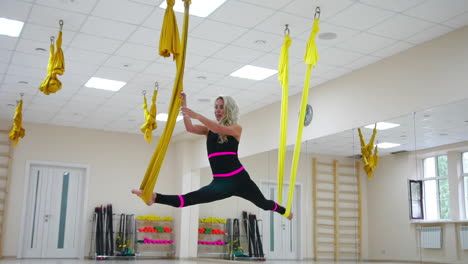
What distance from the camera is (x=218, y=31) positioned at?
24.7ft

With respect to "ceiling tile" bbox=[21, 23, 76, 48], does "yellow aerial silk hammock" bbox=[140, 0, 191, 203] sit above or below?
below

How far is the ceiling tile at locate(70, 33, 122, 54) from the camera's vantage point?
26.2ft

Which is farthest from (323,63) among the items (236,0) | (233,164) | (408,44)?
(233,164)

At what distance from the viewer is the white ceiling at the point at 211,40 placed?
678cm

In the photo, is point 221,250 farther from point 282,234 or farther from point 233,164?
point 233,164

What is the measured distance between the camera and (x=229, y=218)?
43.0 ft

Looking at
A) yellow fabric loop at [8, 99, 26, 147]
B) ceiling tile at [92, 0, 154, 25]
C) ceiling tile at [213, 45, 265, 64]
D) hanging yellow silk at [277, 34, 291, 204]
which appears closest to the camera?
hanging yellow silk at [277, 34, 291, 204]

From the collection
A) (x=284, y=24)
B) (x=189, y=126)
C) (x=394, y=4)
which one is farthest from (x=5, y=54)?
(x=394, y=4)

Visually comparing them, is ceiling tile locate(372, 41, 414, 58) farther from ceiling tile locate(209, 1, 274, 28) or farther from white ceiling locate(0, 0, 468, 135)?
ceiling tile locate(209, 1, 274, 28)

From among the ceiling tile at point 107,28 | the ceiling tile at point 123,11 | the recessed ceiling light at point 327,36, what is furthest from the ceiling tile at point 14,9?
the recessed ceiling light at point 327,36

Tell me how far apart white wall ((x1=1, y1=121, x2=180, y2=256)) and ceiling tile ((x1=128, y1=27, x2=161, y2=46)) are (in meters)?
6.88

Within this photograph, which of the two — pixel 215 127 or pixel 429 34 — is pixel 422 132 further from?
pixel 215 127

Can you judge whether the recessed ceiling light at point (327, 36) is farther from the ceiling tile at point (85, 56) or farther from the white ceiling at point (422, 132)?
the ceiling tile at point (85, 56)

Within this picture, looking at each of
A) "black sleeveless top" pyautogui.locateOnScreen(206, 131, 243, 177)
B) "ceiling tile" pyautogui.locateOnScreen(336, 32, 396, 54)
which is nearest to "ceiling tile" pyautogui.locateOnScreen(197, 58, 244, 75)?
"ceiling tile" pyautogui.locateOnScreen(336, 32, 396, 54)
